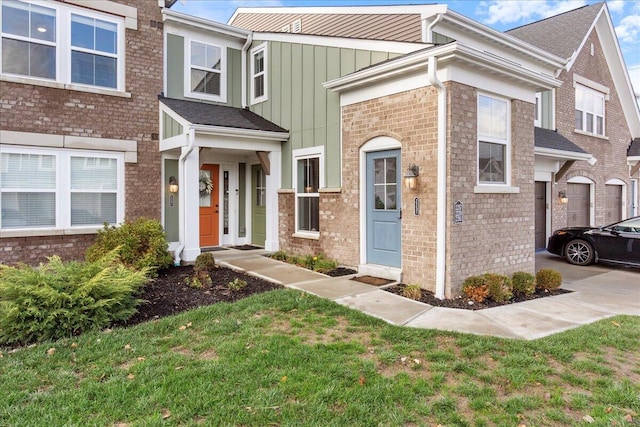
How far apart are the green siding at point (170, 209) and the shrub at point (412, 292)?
20.1ft

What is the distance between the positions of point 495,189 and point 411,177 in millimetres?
1527

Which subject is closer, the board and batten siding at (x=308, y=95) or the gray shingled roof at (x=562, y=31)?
the board and batten siding at (x=308, y=95)

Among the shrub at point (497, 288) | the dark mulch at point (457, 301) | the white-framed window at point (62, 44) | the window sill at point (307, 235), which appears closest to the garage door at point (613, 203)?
the dark mulch at point (457, 301)

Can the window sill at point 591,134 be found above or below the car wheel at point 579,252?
above

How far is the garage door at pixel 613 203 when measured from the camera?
46.5ft

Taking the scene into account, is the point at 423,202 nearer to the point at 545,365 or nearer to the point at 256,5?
the point at 545,365

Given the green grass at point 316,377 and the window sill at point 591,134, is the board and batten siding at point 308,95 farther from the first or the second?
the window sill at point 591,134

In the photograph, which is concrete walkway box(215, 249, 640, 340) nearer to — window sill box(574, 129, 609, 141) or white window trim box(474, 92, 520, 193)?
white window trim box(474, 92, 520, 193)

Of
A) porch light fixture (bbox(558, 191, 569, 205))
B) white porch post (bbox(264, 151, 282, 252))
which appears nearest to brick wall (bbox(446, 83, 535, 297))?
white porch post (bbox(264, 151, 282, 252))

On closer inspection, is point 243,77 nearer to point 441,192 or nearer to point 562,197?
point 441,192

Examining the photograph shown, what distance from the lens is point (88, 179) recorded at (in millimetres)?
8828

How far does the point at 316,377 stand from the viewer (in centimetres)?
347

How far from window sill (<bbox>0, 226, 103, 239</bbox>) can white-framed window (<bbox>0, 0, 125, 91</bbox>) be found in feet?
10.2

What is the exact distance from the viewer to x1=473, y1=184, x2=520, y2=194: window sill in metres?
6.55
